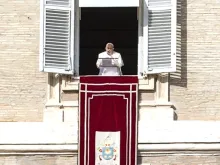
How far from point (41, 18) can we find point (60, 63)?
0.76 metres

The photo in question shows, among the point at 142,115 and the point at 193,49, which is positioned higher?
the point at 193,49

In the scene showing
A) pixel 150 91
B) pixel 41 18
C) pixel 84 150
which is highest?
pixel 41 18

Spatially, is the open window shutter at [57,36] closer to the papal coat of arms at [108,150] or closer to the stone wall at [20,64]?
the stone wall at [20,64]

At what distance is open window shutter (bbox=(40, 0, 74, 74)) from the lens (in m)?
14.3

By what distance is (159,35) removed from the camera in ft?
47.3

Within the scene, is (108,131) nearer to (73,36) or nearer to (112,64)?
(112,64)

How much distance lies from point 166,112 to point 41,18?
243cm

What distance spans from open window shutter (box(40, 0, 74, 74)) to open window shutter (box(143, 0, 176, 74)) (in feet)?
3.91

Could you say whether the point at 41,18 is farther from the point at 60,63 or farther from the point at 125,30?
the point at 125,30

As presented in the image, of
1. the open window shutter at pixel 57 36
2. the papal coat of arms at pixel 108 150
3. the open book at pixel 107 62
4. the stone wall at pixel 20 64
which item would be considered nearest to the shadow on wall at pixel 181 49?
the open book at pixel 107 62

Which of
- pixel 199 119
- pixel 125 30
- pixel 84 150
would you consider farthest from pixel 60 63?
pixel 125 30

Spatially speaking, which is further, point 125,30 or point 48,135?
point 125,30

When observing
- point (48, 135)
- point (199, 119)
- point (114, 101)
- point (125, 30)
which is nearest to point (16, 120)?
point (48, 135)

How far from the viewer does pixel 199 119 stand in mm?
14523
